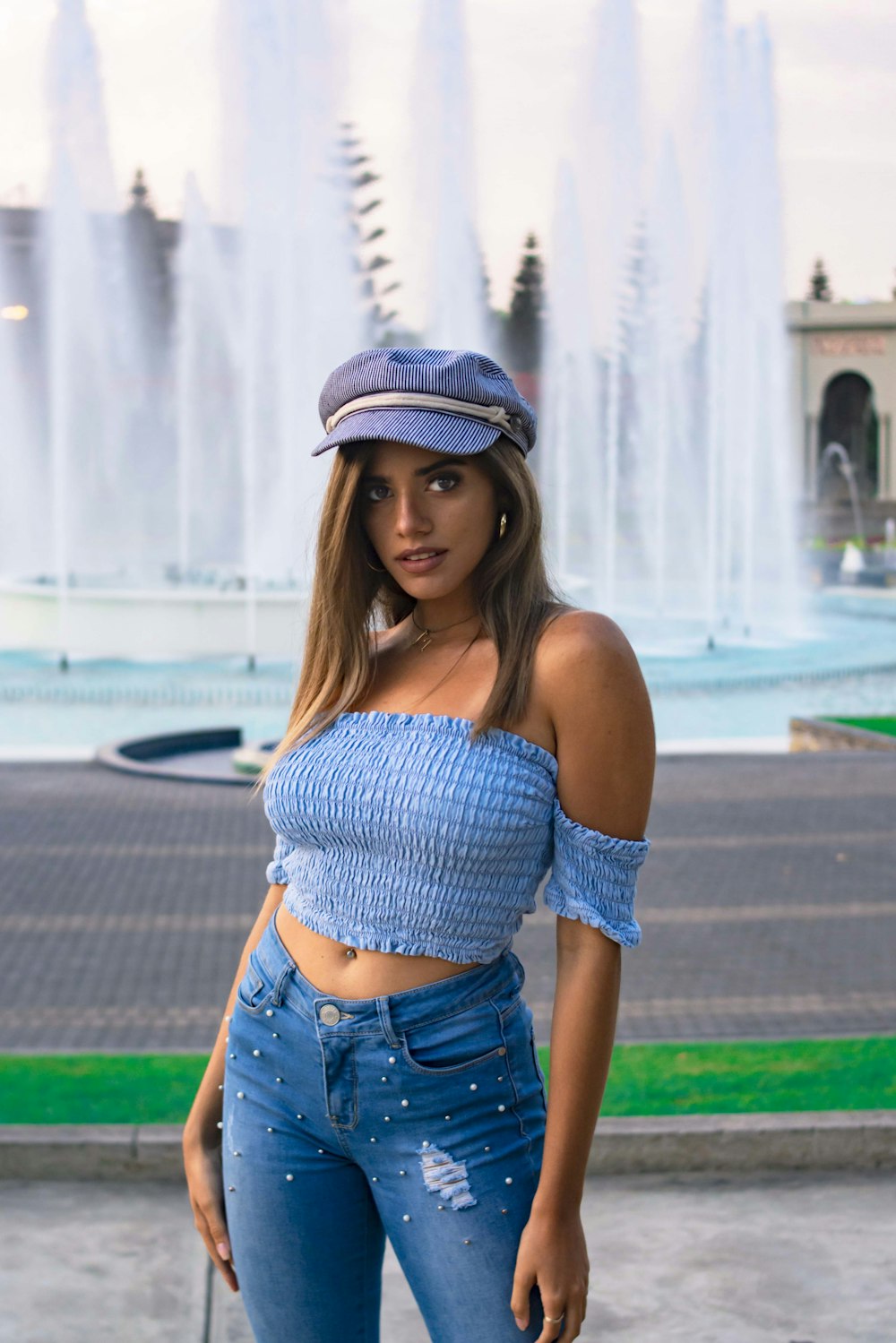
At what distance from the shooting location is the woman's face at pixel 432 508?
2.12 meters

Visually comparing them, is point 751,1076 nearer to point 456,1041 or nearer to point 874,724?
point 456,1041

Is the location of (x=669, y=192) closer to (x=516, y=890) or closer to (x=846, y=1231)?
(x=846, y=1231)

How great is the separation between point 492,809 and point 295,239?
21302 mm

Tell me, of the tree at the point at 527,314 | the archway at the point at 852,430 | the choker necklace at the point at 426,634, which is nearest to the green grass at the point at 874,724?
the choker necklace at the point at 426,634

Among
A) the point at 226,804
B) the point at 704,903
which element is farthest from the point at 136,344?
the point at 704,903

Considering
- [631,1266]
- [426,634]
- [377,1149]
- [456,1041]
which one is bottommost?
[631,1266]

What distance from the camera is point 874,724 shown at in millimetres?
14414

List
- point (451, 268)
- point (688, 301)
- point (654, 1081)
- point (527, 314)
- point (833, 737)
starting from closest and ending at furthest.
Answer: point (654, 1081) < point (833, 737) < point (451, 268) < point (688, 301) < point (527, 314)

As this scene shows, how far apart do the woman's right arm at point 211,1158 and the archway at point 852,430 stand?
6692 cm

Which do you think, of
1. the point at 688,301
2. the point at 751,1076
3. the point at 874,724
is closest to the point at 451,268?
the point at 688,301

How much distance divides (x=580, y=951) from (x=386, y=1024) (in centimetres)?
27

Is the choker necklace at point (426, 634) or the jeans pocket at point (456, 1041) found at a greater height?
the choker necklace at point (426, 634)

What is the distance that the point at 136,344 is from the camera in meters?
50.2

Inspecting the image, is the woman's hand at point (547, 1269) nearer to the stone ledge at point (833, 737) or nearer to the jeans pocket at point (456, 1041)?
the jeans pocket at point (456, 1041)
